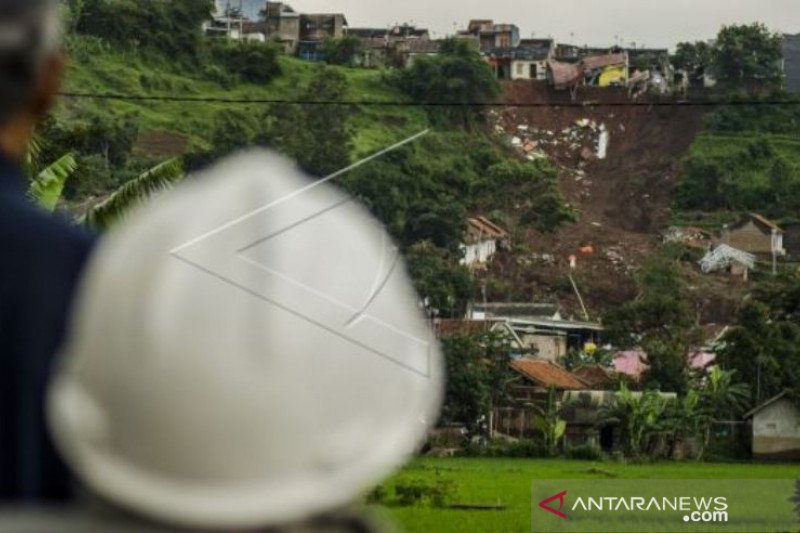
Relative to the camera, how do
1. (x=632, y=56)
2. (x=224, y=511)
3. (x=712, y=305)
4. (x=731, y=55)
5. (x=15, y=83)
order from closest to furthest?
(x=224, y=511), (x=15, y=83), (x=712, y=305), (x=731, y=55), (x=632, y=56)

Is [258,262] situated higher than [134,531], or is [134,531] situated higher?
[258,262]

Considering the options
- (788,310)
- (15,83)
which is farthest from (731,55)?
(15,83)

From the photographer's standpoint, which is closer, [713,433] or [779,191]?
[713,433]

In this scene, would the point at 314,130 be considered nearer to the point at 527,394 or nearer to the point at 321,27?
the point at 527,394

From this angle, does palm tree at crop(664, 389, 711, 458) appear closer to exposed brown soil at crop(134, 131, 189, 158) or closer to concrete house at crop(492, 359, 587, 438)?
concrete house at crop(492, 359, 587, 438)

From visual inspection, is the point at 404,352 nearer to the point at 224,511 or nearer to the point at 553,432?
the point at 224,511

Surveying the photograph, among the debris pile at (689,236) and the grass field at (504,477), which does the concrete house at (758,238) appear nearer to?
the debris pile at (689,236)
